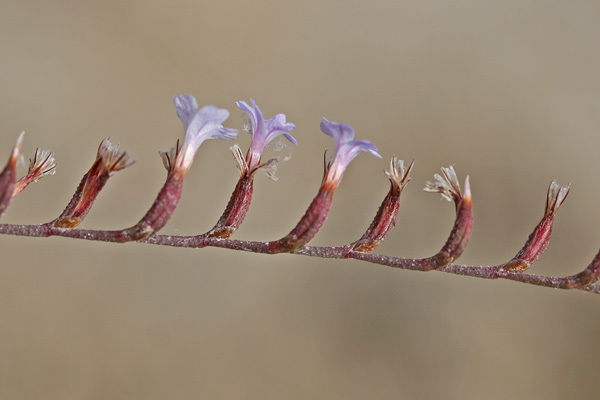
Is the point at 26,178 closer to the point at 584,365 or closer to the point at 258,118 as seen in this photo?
the point at 258,118

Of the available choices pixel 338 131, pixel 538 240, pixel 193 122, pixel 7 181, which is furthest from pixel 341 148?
pixel 7 181

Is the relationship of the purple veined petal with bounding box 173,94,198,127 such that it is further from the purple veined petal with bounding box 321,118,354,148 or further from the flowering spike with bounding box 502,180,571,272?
the flowering spike with bounding box 502,180,571,272

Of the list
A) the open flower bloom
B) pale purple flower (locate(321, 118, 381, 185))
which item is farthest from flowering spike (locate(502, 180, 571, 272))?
the open flower bloom

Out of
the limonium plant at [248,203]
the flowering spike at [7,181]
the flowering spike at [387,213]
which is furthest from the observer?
the flowering spike at [387,213]

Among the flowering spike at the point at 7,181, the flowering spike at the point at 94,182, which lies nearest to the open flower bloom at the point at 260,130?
the flowering spike at the point at 94,182

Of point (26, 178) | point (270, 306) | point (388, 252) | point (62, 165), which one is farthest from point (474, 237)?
point (26, 178)

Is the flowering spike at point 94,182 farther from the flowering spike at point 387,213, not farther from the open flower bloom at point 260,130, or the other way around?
the flowering spike at point 387,213
